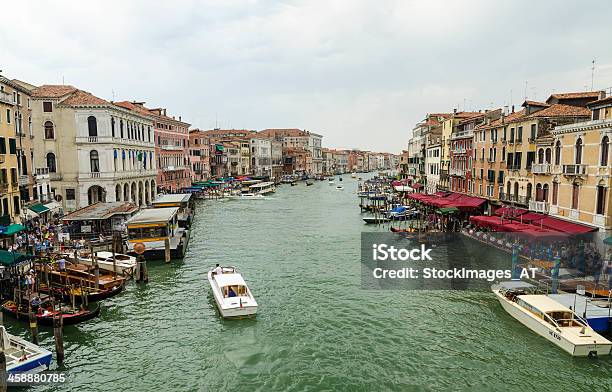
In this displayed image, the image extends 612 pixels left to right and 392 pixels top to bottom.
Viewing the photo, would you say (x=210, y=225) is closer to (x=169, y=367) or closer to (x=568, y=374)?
(x=169, y=367)

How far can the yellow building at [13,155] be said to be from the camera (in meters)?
23.6

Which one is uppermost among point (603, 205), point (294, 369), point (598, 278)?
point (603, 205)

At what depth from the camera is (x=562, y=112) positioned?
1026 inches

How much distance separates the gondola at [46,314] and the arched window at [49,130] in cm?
2248

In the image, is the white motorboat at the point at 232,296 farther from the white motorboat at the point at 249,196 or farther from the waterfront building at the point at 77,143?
the white motorboat at the point at 249,196

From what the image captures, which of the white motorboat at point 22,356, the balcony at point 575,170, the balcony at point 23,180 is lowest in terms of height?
the white motorboat at point 22,356

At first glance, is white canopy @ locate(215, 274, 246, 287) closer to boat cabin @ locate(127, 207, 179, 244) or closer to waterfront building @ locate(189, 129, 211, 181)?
boat cabin @ locate(127, 207, 179, 244)

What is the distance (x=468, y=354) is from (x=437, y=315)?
3041 millimetres

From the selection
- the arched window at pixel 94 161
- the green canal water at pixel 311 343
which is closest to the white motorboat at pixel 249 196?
the arched window at pixel 94 161

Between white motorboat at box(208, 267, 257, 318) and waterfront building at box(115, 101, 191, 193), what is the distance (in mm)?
38015

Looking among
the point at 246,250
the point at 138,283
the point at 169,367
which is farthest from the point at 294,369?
the point at 246,250

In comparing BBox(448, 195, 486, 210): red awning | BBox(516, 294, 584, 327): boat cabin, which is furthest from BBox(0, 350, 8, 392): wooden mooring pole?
BBox(448, 195, 486, 210): red awning

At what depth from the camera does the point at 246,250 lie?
28.0 metres

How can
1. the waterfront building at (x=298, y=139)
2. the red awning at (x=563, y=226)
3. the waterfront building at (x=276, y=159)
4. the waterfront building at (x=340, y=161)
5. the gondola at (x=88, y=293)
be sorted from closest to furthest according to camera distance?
the gondola at (x=88, y=293), the red awning at (x=563, y=226), the waterfront building at (x=276, y=159), the waterfront building at (x=298, y=139), the waterfront building at (x=340, y=161)
